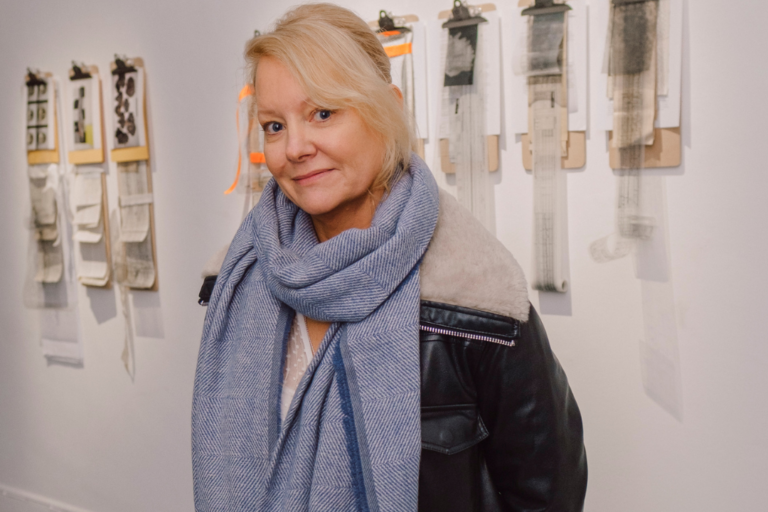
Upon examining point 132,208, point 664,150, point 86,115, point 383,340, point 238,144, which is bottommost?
point 383,340

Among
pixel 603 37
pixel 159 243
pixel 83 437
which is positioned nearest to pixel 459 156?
pixel 603 37

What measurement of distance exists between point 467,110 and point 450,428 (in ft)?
2.97

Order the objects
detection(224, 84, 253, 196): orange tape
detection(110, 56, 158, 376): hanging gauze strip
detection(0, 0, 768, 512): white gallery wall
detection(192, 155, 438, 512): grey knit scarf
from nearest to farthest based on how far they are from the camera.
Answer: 1. detection(192, 155, 438, 512): grey knit scarf
2. detection(0, 0, 768, 512): white gallery wall
3. detection(224, 84, 253, 196): orange tape
4. detection(110, 56, 158, 376): hanging gauze strip

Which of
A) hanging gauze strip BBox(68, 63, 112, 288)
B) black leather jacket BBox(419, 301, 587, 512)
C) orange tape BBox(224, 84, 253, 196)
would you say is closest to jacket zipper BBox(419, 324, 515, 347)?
black leather jacket BBox(419, 301, 587, 512)

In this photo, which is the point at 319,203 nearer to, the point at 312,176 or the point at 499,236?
the point at 312,176

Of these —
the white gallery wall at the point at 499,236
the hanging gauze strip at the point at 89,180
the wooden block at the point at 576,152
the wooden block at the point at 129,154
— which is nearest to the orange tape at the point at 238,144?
the white gallery wall at the point at 499,236

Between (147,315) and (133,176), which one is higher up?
(133,176)

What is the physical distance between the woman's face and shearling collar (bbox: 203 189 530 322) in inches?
6.1

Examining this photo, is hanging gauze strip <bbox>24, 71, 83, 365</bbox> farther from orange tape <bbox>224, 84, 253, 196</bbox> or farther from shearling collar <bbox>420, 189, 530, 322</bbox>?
shearling collar <bbox>420, 189, 530, 322</bbox>

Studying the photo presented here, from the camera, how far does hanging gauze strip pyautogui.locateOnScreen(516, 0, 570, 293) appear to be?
138cm

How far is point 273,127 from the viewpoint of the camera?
0.94 meters

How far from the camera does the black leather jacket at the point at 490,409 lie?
33.6 inches

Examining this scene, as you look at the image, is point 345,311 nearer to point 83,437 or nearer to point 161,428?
point 161,428


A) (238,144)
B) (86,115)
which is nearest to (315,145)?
(238,144)
